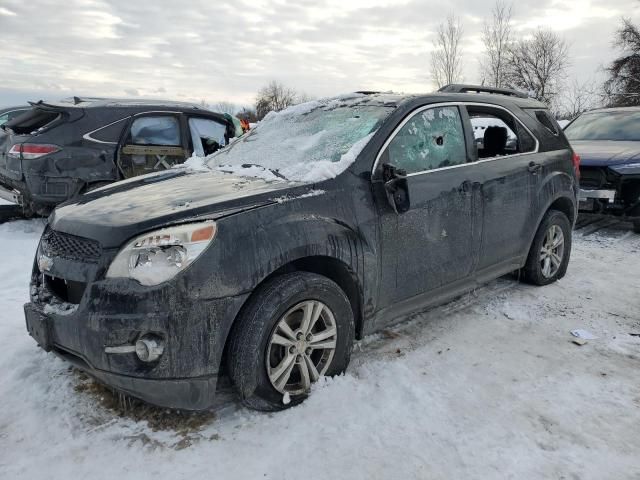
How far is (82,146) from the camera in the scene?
6371 millimetres

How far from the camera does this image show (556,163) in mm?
4836

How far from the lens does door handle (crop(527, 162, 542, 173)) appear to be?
4.52m

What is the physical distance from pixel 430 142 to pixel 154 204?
193cm

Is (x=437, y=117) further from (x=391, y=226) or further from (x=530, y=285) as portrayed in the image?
(x=530, y=285)

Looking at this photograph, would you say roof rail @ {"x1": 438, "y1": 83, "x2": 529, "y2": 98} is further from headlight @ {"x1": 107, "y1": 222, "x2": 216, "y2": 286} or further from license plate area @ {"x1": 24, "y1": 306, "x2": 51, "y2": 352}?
license plate area @ {"x1": 24, "y1": 306, "x2": 51, "y2": 352}

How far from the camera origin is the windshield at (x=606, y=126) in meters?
8.15

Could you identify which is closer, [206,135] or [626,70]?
[206,135]

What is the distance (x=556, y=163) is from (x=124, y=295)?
3989mm

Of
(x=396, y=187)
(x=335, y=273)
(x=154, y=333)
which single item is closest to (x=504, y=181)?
(x=396, y=187)

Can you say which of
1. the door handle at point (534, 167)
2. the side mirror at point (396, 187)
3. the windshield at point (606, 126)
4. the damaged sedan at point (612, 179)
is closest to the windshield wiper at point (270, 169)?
the side mirror at point (396, 187)

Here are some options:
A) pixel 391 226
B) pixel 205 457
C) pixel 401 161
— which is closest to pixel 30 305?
pixel 205 457

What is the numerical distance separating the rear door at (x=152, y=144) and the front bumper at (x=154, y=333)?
4361 millimetres

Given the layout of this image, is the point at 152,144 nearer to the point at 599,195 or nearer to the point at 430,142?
the point at 430,142

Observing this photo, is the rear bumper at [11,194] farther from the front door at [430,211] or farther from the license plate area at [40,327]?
the front door at [430,211]
